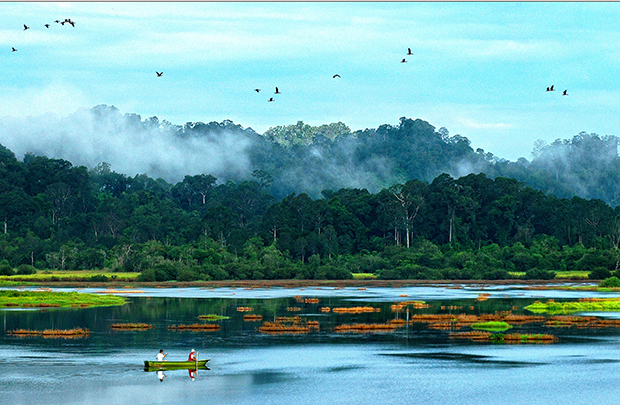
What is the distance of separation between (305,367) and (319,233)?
113150 mm

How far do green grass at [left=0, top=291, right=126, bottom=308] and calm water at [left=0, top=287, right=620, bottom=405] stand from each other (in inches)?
445

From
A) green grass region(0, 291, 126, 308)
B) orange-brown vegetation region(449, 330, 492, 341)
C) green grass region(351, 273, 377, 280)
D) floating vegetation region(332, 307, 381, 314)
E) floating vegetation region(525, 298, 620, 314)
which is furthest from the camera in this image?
green grass region(351, 273, 377, 280)

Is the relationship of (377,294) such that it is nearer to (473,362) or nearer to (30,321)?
(30,321)

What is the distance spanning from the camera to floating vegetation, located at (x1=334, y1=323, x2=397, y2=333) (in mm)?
60406

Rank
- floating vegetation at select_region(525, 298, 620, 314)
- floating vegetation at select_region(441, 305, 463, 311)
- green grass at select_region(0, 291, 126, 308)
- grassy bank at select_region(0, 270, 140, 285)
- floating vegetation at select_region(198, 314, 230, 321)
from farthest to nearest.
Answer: grassy bank at select_region(0, 270, 140, 285) → green grass at select_region(0, 291, 126, 308) → floating vegetation at select_region(441, 305, 463, 311) → floating vegetation at select_region(525, 298, 620, 314) → floating vegetation at select_region(198, 314, 230, 321)

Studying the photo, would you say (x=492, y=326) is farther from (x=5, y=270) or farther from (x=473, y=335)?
(x=5, y=270)

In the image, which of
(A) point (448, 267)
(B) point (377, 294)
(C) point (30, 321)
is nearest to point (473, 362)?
(C) point (30, 321)

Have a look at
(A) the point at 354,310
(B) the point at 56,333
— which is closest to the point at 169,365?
(B) the point at 56,333

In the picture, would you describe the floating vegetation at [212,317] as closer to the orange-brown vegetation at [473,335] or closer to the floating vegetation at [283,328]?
the floating vegetation at [283,328]

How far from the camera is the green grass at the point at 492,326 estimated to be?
200 ft

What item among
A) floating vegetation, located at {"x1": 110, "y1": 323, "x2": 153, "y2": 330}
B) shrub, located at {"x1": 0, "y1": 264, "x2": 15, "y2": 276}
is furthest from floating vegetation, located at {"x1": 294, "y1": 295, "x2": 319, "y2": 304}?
shrub, located at {"x1": 0, "y1": 264, "x2": 15, "y2": 276}

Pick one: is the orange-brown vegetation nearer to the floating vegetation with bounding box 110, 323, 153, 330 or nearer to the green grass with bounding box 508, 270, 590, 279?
the floating vegetation with bounding box 110, 323, 153, 330

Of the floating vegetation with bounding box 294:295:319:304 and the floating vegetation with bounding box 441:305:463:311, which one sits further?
the floating vegetation with bounding box 294:295:319:304

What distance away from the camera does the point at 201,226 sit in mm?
159250
